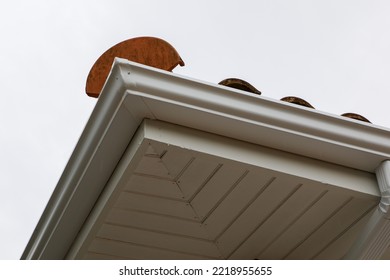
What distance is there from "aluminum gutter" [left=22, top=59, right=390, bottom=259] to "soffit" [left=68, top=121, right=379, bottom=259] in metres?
0.05

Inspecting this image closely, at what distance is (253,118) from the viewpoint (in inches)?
131

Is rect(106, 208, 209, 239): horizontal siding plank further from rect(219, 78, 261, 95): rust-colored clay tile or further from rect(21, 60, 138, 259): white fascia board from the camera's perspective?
rect(219, 78, 261, 95): rust-colored clay tile

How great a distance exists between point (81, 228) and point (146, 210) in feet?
1.18

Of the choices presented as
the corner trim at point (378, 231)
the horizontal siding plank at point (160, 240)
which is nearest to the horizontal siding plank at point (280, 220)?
the horizontal siding plank at point (160, 240)

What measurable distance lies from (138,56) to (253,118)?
2.18ft

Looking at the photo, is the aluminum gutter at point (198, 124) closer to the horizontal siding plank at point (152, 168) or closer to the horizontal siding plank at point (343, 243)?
the horizontal siding plank at point (152, 168)

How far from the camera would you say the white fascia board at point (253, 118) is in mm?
3256

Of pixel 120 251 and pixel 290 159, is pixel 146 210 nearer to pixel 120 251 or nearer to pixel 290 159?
pixel 120 251

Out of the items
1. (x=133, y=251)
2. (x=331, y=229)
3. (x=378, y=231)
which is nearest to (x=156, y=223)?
(x=133, y=251)

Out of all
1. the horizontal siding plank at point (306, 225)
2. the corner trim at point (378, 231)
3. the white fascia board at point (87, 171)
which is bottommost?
the corner trim at point (378, 231)

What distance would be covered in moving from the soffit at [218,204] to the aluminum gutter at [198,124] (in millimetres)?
50

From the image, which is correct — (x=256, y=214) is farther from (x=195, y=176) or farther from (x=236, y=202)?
(x=195, y=176)

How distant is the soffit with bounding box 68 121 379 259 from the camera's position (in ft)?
11.0

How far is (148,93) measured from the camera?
323 cm
